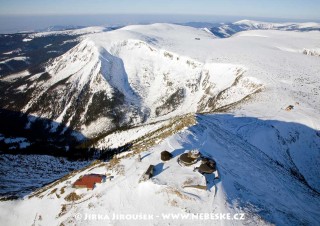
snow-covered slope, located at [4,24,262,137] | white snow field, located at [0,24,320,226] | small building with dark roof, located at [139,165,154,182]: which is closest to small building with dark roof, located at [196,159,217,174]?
white snow field, located at [0,24,320,226]

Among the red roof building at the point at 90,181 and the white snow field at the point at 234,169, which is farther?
the red roof building at the point at 90,181

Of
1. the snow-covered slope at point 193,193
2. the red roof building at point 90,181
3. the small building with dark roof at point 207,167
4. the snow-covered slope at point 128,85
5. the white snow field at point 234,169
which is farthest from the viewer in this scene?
the snow-covered slope at point 128,85

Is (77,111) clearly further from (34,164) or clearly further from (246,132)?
(246,132)

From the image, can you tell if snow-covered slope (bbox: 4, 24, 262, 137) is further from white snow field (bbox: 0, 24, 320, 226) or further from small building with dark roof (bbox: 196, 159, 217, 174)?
small building with dark roof (bbox: 196, 159, 217, 174)

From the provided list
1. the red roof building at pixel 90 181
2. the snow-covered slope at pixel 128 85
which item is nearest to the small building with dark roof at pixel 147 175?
the red roof building at pixel 90 181

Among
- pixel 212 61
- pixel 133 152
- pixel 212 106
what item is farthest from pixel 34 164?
pixel 212 61

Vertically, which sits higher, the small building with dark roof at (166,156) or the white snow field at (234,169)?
the small building with dark roof at (166,156)

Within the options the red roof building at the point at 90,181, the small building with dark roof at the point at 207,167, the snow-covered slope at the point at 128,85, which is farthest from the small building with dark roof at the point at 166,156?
the snow-covered slope at the point at 128,85

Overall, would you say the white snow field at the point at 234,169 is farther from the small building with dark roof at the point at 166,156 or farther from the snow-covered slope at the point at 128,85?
the snow-covered slope at the point at 128,85

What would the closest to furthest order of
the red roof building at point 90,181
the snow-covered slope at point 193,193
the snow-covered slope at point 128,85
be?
the snow-covered slope at point 193,193
the red roof building at point 90,181
the snow-covered slope at point 128,85

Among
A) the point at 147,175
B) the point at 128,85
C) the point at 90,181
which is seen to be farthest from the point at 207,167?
the point at 128,85

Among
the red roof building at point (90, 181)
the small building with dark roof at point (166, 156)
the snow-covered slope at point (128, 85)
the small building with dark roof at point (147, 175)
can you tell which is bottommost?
the snow-covered slope at point (128, 85)

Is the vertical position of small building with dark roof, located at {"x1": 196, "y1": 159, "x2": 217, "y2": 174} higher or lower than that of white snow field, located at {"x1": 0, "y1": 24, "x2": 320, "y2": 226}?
higher

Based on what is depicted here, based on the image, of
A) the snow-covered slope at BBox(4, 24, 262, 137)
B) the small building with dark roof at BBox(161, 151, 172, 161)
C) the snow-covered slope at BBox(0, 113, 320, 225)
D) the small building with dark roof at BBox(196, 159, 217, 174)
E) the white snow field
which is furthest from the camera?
the snow-covered slope at BBox(4, 24, 262, 137)
